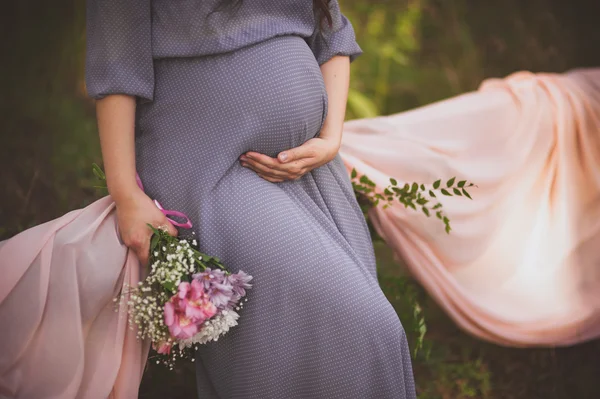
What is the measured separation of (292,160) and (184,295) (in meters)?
0.36

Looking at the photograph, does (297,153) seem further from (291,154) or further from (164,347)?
(164,347)

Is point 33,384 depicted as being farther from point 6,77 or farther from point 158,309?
point 6,77

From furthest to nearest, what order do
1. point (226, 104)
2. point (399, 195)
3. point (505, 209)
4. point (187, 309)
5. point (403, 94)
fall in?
1. point (403, 94)
2. point (505, 209)
3. point (399, 195)
4. point (226, 104)
5. point (187, 309)

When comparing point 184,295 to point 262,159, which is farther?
point 262,159

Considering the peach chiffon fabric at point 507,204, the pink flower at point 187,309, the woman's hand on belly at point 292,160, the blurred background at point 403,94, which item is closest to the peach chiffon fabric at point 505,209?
the peach chiffon fabric at point 507,204

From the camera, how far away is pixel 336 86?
5.07 feet

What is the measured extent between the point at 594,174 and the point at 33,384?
5.99ft

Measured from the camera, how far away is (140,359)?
4.44 feet

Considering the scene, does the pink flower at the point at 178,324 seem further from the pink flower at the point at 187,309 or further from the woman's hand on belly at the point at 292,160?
the woman's hand on belly at the point at 292,160

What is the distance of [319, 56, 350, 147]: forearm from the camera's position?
4.95 feet

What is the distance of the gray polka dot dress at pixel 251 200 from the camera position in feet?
4.17

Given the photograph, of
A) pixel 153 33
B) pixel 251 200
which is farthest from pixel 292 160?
pixel 153 33

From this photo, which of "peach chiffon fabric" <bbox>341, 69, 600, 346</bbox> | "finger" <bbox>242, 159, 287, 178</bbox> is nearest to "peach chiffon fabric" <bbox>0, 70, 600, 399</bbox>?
"peach chiffon fabric" <bbox>341, 69, 600, 346</bbox>

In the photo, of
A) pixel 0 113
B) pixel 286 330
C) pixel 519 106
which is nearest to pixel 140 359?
pixel 286 330
